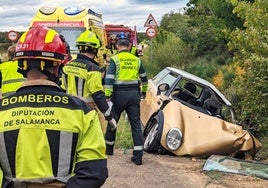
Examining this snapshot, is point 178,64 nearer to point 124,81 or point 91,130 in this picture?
point 124,81

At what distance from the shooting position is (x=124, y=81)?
7.68 metres

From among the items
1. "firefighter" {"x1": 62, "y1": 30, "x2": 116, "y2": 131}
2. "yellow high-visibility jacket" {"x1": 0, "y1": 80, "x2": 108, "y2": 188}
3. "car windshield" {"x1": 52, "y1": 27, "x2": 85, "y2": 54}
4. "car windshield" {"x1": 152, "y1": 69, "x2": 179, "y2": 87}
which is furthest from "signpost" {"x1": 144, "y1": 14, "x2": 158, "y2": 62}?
"yellow high-visibility jacket" {"x1": 0, "y1": 80, "x2": 108, "y2": 188}

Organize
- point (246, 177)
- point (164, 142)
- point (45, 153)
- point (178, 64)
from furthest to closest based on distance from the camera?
point (178, 64) < point (164, 142) < point (246, 177) < point (45, 153)

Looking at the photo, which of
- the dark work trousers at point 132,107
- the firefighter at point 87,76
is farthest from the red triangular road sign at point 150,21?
the firefighter at point 87,76

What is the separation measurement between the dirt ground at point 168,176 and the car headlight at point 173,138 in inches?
7.6

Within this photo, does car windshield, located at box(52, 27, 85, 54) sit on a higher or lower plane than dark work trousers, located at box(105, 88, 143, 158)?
higher

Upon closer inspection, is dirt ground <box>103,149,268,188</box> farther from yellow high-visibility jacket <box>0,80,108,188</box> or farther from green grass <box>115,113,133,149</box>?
yellow high-visibility jacket <box>0,80,108,188</box>

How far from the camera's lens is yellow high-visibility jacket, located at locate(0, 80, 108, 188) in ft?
8.39

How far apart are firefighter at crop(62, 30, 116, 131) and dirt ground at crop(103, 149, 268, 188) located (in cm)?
76

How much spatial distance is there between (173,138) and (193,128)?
37 cm

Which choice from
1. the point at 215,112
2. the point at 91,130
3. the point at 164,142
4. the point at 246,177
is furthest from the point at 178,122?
the point at 91,130

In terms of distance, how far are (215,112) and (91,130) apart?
664 cm

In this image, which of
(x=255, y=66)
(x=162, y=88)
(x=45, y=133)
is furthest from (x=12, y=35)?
(x=45, y=133)

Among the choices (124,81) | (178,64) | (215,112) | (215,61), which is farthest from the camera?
(178,64)
